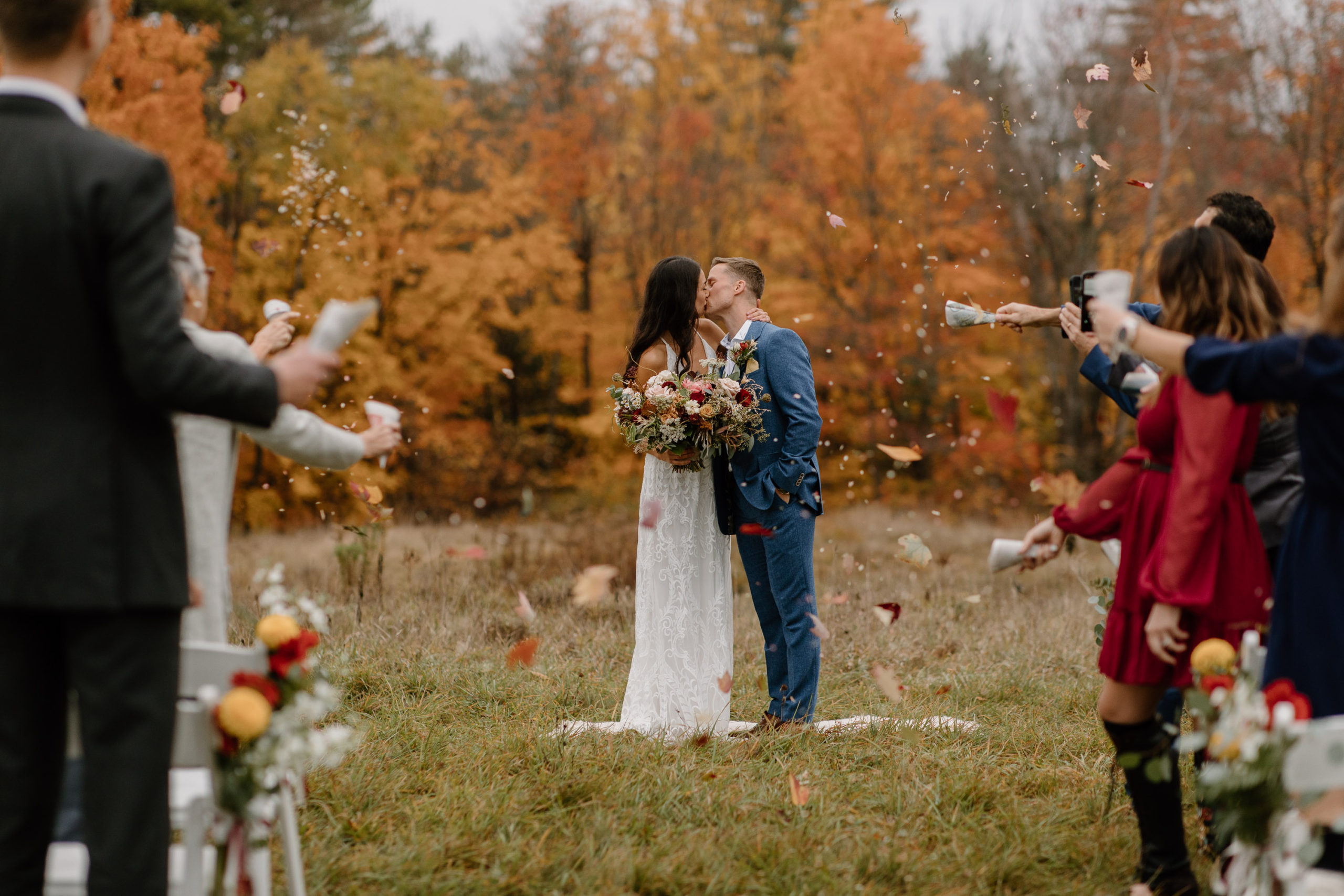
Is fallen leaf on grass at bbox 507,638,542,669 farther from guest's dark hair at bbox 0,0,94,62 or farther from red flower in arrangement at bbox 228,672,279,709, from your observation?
guest's dark hair at bbox 0,0,94,62

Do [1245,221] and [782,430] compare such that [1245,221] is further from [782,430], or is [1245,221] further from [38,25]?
[38,25]

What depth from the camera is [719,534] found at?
5.40 m

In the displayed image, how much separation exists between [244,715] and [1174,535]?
245cm

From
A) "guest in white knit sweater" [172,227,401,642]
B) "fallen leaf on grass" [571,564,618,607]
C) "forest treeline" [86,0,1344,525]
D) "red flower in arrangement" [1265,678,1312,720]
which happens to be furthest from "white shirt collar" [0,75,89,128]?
"forest treeline" [86,0,1344,525]

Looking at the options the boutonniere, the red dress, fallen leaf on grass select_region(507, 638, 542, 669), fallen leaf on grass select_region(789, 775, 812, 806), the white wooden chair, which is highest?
the boutonniere

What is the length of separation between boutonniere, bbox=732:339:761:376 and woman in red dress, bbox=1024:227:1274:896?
2.07 meters

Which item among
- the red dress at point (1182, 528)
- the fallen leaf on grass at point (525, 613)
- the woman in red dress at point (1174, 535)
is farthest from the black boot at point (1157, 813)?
the fallen leaf on grass at point (525, 613)

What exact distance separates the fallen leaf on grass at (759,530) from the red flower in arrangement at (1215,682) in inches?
106

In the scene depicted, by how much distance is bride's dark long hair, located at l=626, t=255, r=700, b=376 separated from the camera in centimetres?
524

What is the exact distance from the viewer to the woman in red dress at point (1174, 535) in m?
2.87

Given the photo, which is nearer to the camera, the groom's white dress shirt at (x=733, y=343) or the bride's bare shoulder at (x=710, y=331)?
the groom's white dress shirt at (x=733, y=343)

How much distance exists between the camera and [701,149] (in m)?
19.9

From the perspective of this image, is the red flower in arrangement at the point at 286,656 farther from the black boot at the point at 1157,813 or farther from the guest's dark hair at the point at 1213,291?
the guest's dark hair at the point at 1213,291

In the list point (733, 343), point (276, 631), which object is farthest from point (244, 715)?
point (733, 343)
